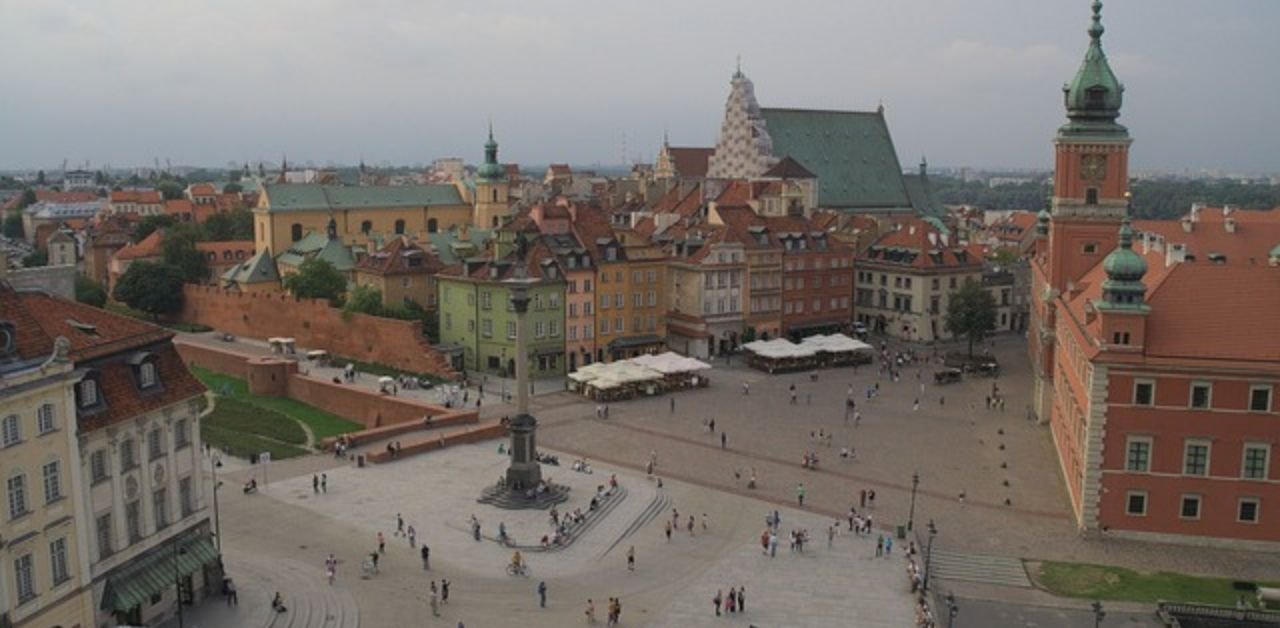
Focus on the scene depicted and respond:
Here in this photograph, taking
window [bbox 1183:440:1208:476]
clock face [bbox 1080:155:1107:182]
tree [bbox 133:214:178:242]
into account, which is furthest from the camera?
tree [bbox 133:214:178:242]

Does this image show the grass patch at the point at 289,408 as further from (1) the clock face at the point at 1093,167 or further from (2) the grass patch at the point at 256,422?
(1) the clock face at the point at 1093,167

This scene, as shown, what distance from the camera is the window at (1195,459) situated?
42.1 meters

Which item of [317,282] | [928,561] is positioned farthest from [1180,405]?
[317,282]

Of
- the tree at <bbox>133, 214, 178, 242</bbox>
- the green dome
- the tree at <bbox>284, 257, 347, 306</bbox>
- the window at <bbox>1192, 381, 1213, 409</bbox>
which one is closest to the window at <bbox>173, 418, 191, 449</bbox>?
the green dome

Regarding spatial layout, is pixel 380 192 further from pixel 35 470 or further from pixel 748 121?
pixel 35 470

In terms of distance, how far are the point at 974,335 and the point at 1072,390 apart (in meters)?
32.1

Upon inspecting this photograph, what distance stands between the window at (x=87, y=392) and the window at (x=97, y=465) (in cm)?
134

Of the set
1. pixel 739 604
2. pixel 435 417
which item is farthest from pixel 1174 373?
A: pixel 435 417

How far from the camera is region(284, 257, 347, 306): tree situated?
8600 cm

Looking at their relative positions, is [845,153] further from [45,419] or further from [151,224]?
[45,419]

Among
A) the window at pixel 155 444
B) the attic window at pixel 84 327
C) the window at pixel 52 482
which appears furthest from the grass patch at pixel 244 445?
the window at pixel 52 482

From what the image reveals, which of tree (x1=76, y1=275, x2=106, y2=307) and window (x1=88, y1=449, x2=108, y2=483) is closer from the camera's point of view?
window (x1=88, y1=449, x2=108, y2=483)

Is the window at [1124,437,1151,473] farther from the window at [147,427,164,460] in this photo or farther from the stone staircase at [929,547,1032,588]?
the window at [147,427,164,460]

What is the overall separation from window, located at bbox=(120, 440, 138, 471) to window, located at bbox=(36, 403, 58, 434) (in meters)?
3.08
